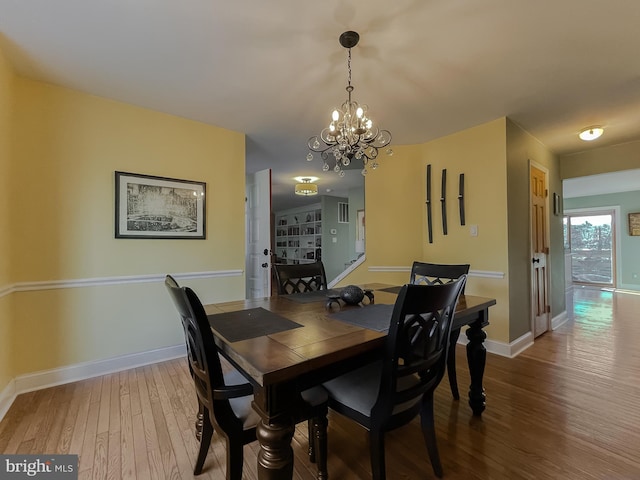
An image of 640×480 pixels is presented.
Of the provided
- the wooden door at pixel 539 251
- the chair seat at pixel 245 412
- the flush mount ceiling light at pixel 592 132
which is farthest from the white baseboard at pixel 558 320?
the chair seat at pixel 245 412

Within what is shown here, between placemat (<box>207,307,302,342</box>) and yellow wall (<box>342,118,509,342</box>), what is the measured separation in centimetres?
243

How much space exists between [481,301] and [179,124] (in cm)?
301

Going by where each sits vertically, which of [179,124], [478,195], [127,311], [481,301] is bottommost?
[127,311]

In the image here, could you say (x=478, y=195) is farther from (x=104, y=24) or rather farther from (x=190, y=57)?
(x=104, y=24)

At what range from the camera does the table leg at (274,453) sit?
93 cm

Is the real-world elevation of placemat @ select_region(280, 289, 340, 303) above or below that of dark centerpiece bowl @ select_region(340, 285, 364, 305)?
below

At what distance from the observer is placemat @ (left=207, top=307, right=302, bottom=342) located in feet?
4.01

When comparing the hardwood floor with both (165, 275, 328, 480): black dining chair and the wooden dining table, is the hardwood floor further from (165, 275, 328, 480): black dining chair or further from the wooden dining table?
(165, 275, 328, 480): black dining chair

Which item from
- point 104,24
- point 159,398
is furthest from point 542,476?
point 104,24

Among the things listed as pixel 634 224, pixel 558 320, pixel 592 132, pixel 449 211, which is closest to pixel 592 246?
pixel 634 224

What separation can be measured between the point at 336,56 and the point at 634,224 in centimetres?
841

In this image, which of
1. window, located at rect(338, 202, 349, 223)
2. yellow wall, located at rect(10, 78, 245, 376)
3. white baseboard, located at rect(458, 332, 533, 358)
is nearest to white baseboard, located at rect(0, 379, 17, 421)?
yellow wall, located at rect(10, 78, 245, 376)

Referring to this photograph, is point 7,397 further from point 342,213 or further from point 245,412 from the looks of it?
point 342,213

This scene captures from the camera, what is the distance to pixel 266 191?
3.63m
